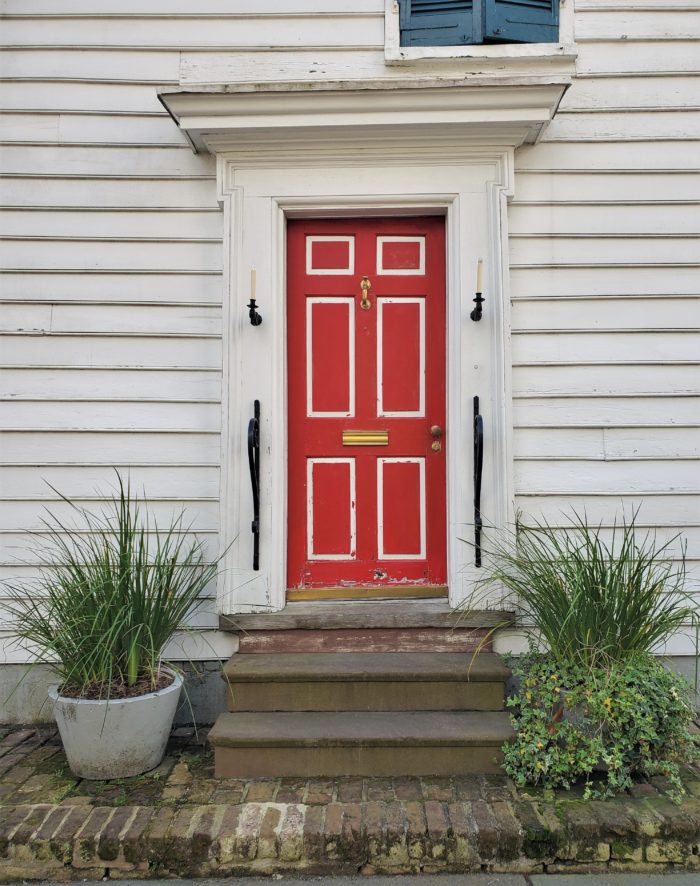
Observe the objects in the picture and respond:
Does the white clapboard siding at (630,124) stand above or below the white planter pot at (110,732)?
above

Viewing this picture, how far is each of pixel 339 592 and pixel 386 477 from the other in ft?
2.12

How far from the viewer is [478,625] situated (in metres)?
3.36

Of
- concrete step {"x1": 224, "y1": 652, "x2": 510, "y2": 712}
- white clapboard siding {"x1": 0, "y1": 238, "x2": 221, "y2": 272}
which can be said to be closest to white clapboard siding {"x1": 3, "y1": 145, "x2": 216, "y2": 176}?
white clapboard siding {"x1": 0, "y1": 238, "x2": 221, "y2": 272}

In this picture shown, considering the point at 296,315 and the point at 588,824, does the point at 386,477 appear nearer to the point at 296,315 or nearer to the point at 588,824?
the point at 296,315

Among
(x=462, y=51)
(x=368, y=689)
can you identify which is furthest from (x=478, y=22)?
(x=368, y=689)

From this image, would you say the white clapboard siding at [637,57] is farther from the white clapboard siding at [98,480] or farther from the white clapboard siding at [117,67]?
the white clapboard siding at [98,480]

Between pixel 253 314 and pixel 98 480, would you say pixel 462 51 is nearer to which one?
pixel 253 314

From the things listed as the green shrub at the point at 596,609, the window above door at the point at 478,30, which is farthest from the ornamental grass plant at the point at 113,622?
the window above door at the point at 478,30

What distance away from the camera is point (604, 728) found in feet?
8.98

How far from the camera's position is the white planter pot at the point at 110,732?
279cm

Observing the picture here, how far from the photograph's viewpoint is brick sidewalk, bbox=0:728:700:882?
241cm

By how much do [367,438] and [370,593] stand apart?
81cm

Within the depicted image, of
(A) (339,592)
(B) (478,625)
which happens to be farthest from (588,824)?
(A) (339,592)

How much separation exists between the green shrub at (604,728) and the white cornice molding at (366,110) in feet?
8.42
